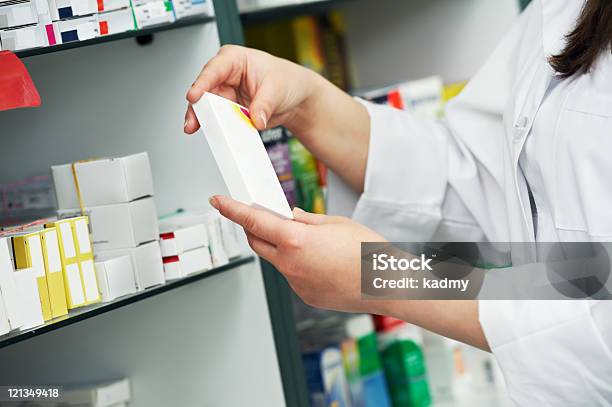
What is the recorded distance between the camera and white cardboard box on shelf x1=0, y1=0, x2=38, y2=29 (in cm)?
96

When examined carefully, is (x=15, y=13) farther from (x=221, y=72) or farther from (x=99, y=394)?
(x=99, y=394)

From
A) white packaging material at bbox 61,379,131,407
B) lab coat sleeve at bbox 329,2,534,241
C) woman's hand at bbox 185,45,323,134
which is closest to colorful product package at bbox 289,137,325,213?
lab coat sleeve at bbox 329,2,534,241

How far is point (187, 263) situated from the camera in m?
1.11

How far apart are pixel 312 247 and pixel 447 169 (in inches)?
20.4

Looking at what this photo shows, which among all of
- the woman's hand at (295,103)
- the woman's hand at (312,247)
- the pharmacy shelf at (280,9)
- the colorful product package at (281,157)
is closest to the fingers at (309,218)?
the woman's hand at (312,247)

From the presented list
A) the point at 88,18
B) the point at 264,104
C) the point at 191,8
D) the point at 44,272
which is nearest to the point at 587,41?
the point at 264,104

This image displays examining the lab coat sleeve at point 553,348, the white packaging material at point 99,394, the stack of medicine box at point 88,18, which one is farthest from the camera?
the white packaging material at point 99,394

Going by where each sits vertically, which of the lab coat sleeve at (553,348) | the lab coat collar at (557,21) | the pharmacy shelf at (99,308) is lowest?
the lab coat sleeve at (553,348)

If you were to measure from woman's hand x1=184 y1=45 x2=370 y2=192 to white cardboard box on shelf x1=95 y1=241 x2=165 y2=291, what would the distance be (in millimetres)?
174

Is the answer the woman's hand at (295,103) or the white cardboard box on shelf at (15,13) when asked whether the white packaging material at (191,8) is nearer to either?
the woman's hand at (295,103)

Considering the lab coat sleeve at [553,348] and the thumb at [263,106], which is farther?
the thumb at [263,106]

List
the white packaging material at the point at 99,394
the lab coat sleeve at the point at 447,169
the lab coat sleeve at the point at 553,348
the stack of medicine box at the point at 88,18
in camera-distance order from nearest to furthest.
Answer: the lab coat sleeve at the point at 553,348 → the stack of medicine box at the point at 88,18 → the white packaging material at the point at 99,394 → the lab coat sleeve at the point at 447,169

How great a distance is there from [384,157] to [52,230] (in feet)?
1.92

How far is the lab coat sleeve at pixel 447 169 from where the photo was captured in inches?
52.5
